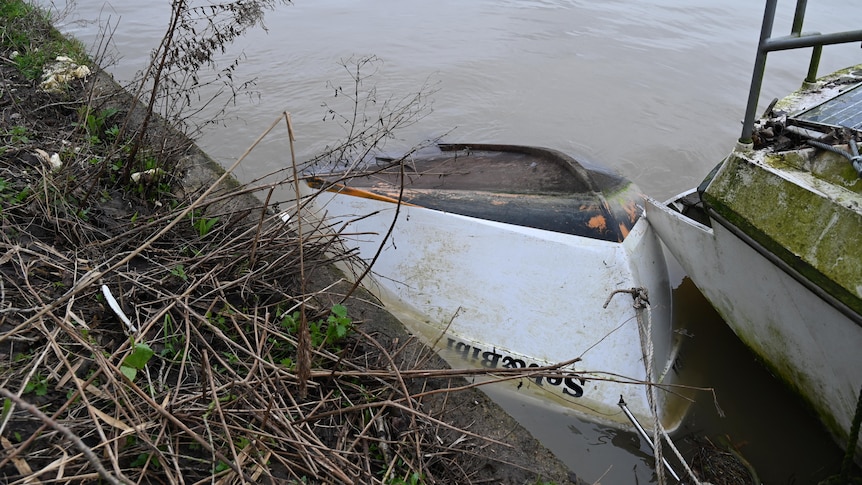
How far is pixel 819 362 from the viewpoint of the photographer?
99.4 inches

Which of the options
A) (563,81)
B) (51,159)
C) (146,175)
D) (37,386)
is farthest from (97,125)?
(563,81)

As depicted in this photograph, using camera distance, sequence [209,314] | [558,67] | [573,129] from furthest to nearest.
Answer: [558,67], [573,129], [209,314]

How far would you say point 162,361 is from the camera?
84.4 inches

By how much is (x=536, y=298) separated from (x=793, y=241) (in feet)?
3.92

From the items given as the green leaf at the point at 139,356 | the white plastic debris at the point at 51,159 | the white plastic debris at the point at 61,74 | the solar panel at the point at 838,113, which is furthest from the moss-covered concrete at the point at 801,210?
the white plastic debris at the point at 61,74

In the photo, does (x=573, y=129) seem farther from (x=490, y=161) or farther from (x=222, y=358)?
(x=222, y=358)

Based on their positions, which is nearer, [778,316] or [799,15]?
[778,316]

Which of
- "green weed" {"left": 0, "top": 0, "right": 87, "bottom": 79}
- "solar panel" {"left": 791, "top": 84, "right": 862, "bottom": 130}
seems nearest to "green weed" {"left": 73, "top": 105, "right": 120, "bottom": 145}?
"green weed" {"left": 0, "top": 0, "right": 87, "bottom": 79}

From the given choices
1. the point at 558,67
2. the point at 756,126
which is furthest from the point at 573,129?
the point at 756,126

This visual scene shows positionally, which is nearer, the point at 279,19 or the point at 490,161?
the point at 490,161

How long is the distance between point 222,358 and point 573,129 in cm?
496

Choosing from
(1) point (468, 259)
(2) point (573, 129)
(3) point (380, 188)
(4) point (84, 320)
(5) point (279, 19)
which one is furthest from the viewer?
(5) point (279, 19)

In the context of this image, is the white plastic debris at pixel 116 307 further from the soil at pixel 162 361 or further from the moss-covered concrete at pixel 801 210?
the moss-covered concrete at pixel 801 210

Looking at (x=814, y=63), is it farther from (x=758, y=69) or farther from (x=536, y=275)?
(x=536, y=275)
